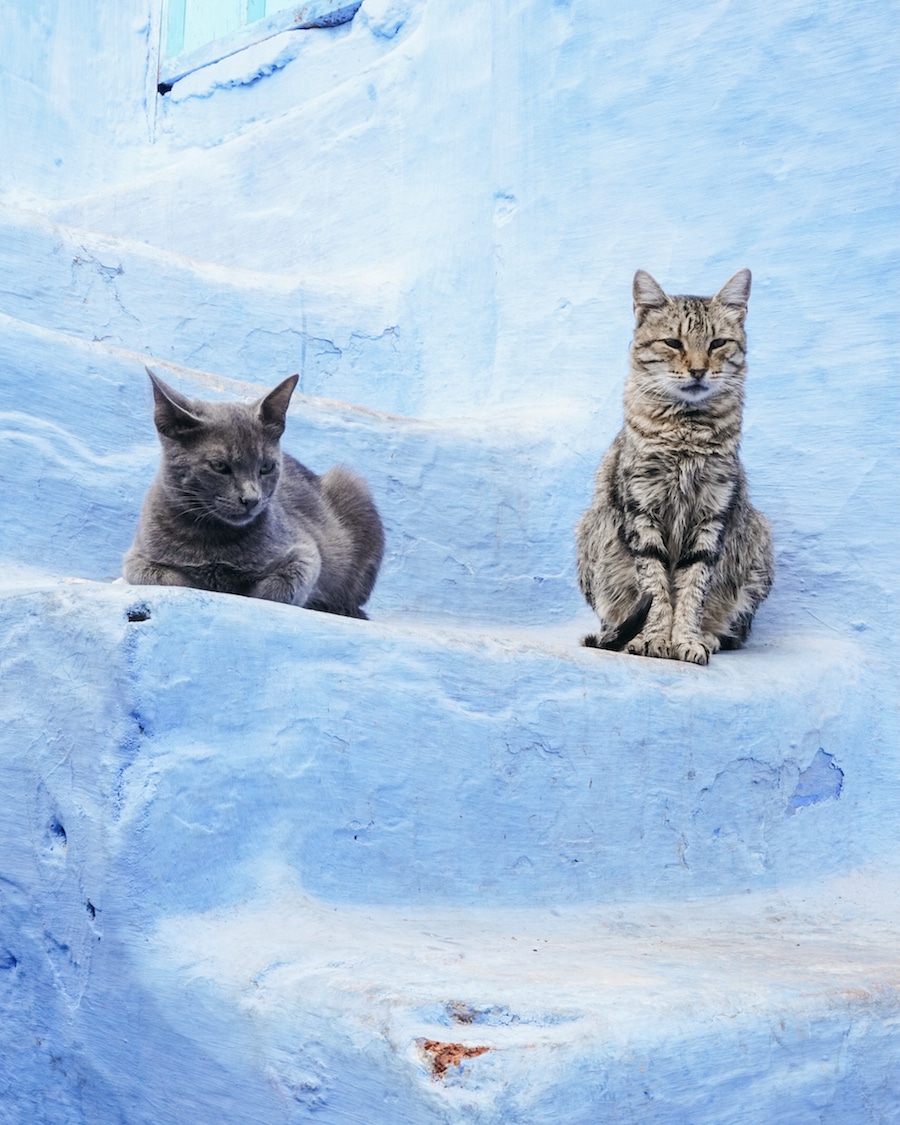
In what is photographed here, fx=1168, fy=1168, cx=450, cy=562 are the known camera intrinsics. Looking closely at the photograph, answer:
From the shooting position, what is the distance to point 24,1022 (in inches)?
114

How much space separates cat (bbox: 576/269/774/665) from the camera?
4.15 metres

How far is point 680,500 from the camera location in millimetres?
4207

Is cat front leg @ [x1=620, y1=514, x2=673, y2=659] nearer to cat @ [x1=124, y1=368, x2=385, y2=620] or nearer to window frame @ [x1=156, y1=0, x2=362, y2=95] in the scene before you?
cat @ [x1=124, y1=368, x2=385, y2=620]

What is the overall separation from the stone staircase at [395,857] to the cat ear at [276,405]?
781 millimetres

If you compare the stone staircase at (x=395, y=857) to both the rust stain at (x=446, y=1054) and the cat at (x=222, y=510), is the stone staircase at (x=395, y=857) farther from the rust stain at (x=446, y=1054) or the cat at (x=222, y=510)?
the cat at (x=222, y=510)

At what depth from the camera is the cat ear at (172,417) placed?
10.9 ft

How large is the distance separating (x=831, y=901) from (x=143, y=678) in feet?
7.51

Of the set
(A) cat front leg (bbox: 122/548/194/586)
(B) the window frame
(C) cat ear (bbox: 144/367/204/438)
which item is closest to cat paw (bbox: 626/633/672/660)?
(A) cat front leg (bbox: 122/548/194/586)

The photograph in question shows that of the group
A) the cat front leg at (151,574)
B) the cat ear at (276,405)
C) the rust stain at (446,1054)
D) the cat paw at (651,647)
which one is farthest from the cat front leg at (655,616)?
the rust stain at (446,1054)

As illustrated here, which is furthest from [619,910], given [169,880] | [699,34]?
[699,34]

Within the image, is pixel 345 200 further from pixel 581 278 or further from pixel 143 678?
pixel 143 678

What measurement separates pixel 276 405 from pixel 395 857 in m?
1.40

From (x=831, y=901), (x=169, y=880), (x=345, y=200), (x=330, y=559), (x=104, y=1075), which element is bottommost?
(x=104, y=1075)

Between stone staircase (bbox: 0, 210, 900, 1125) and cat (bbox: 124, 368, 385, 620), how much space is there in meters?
0.48
